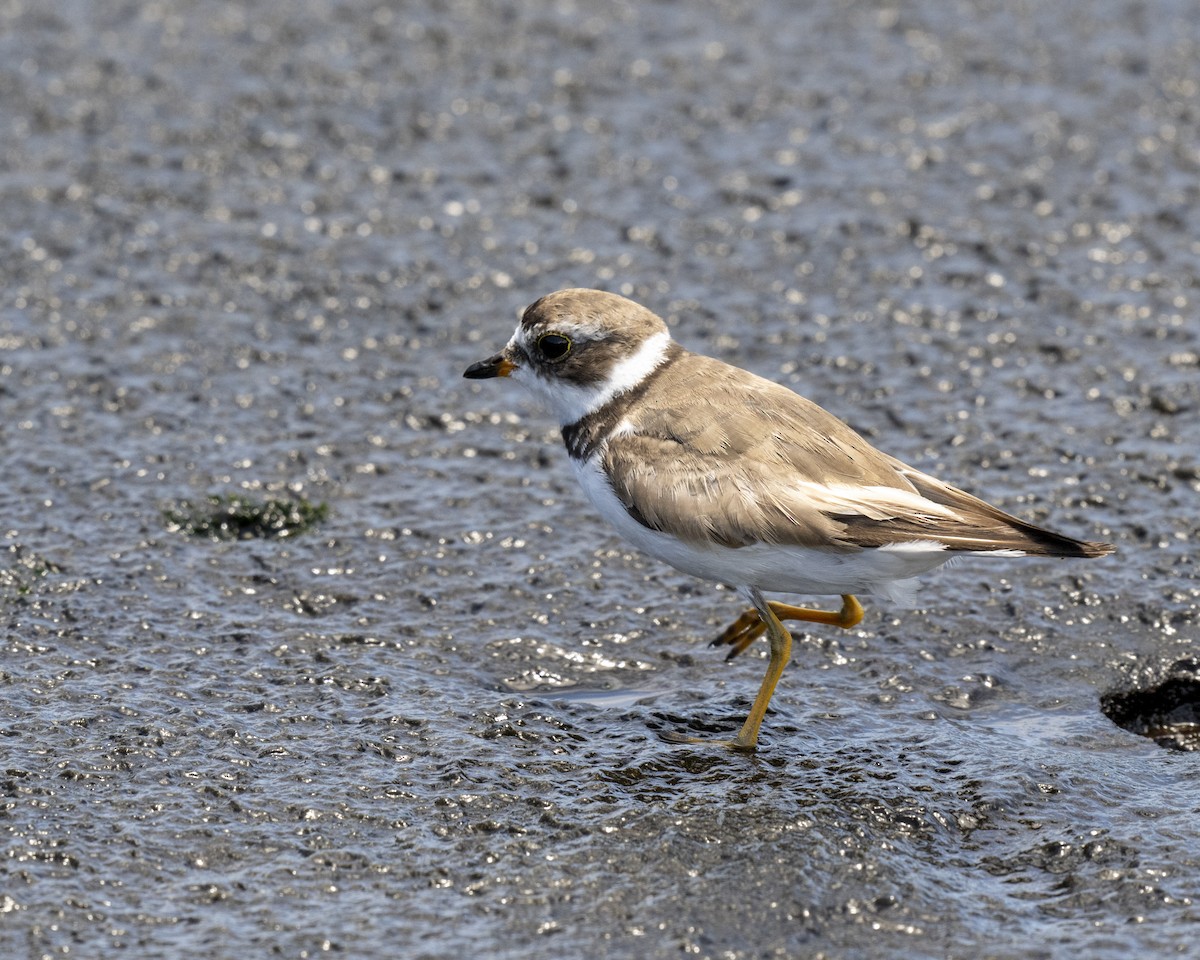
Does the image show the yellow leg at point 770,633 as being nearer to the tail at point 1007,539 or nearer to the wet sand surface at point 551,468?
the wet sand surface at point 551,468

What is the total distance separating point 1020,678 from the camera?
20.3 ft

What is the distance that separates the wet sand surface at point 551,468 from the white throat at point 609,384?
0.82m

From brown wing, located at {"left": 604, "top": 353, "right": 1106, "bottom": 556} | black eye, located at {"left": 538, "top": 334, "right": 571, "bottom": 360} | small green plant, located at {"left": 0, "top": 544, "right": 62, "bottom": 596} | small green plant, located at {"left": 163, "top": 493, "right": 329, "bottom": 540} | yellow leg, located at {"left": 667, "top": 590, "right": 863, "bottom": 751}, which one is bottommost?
small green plant, located at {"left": 0, "top": 544, "right": 62, "bottom": 596}

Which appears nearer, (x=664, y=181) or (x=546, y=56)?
(x=664, y=181)

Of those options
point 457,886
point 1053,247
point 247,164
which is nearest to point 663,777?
point 457,886

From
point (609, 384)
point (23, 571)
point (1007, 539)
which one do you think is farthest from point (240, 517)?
point (1007, 539)

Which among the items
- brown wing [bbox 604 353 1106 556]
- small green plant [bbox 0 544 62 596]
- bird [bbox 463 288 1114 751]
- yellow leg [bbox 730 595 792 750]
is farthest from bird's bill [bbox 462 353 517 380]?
small green plant [bbox 0 544 62 596]

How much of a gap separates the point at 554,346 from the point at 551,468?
1358 millimetres

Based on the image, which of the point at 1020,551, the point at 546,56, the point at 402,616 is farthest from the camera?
the point at 546,56

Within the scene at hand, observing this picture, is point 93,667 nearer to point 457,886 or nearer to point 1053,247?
point 457,886

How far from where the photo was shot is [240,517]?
7055mm

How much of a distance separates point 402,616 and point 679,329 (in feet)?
9.08

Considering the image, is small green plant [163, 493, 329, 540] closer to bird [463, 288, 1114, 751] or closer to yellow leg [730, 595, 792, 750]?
bird [463, 288, 1114, 751]

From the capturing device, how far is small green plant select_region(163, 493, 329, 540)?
23.0 ft
